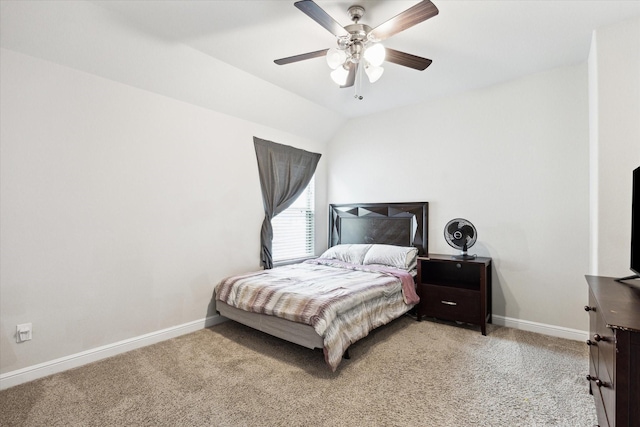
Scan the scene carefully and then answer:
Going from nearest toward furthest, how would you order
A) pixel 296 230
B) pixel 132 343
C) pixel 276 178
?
1. pixel 132 343
2. pixel 276 178
3. pixel 296 230

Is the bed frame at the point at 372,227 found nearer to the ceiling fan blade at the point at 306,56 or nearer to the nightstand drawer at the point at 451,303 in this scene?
the nightstand drawer at the point at 451,303

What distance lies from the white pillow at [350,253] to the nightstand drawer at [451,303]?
0.87 meters

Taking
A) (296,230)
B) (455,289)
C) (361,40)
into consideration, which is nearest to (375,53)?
(361,40)

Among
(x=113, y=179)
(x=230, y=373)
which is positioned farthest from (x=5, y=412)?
(x=113, y=179)

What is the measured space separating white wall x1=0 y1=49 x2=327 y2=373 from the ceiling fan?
60.9 inches

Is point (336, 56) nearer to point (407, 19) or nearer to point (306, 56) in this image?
point (306, 56)

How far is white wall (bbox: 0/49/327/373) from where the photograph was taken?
2.19 meters

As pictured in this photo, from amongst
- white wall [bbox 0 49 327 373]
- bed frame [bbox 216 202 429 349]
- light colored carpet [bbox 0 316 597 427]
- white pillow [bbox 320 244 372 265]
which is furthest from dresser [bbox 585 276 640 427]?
white wall [bbox 0 49 327 373]

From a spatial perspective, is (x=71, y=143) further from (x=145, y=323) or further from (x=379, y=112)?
(x=379, y=112)

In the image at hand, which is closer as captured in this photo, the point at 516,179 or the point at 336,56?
the point at 336,56

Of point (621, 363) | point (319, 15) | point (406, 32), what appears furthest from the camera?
point (406, 32)

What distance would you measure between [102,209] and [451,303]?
3413mm

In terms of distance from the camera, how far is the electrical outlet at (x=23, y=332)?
2176 mm

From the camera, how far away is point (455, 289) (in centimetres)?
319
